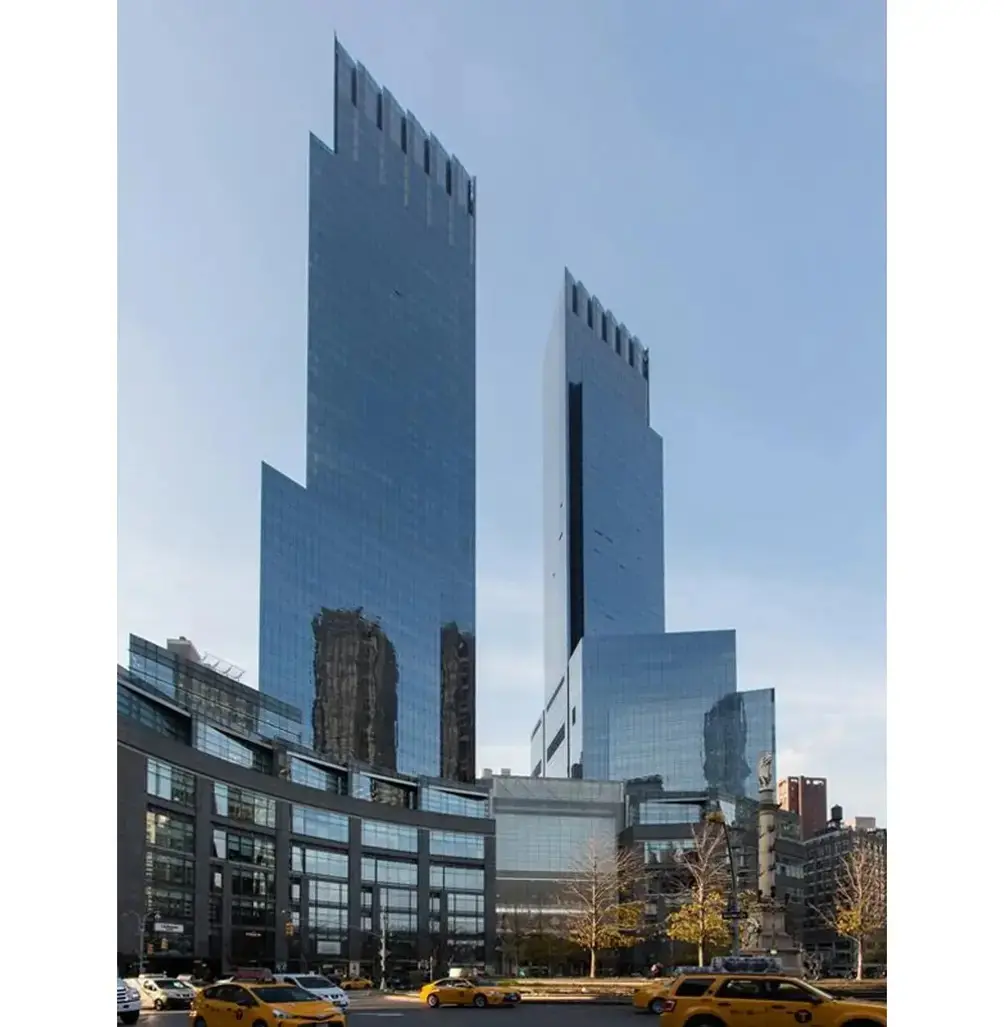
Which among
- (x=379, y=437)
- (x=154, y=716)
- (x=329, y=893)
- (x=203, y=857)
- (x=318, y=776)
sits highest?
(x=379, y=437)

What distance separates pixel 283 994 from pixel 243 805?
103cm

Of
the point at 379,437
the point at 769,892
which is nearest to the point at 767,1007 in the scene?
the point at 769,892

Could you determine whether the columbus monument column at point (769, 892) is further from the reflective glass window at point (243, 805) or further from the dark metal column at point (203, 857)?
the dark metal column at point (203, 857)

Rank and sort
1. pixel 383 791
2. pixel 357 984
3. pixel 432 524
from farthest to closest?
pixel 432 524
pixel 383 791
pixel 357 984

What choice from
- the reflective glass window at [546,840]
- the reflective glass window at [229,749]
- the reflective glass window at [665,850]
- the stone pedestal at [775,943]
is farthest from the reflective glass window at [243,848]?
the stone pedestal at [775,943]

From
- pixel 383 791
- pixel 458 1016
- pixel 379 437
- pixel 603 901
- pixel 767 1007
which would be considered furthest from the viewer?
pixel 379 437

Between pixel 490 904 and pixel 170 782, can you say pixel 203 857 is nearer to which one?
pixel 170 782

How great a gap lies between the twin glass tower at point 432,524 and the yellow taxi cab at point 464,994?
115 centimetres

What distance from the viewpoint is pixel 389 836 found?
8070 millimetres
